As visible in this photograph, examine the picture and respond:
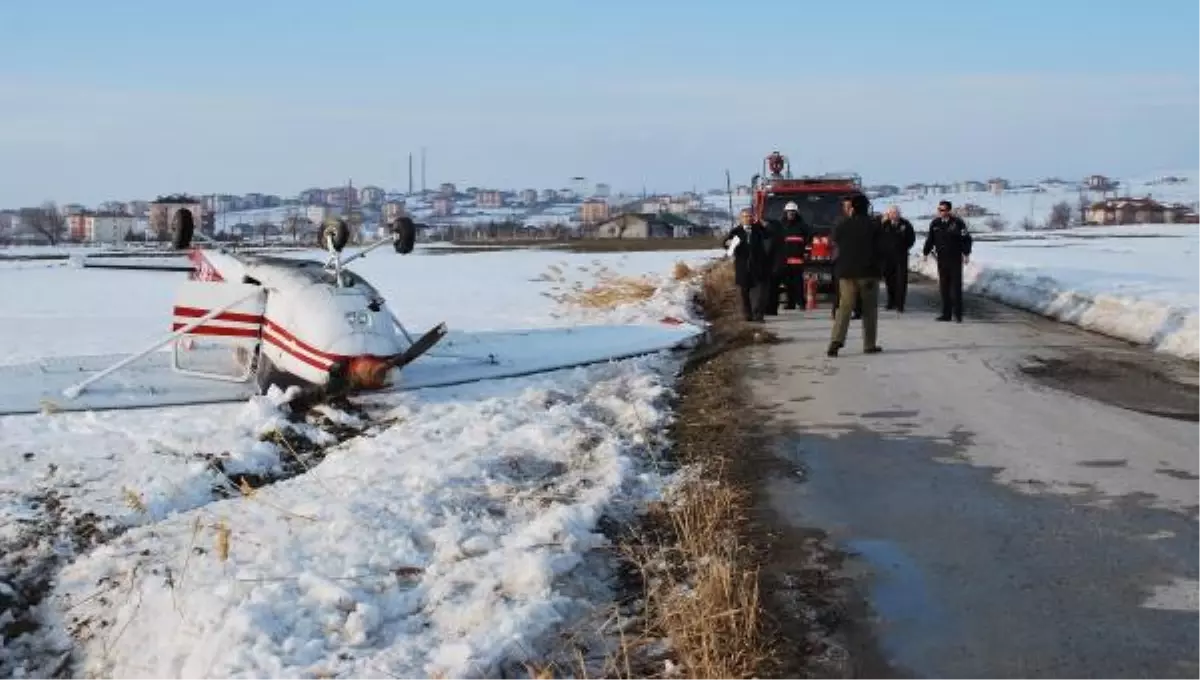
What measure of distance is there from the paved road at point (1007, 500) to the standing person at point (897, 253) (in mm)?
5033

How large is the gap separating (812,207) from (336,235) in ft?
32.0

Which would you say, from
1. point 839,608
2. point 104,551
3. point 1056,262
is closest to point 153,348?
point 104,551

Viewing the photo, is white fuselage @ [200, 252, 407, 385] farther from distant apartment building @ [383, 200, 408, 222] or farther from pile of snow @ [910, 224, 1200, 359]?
pile of snow @ [910, 224, 1200, 359]

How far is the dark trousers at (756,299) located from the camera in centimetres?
1728

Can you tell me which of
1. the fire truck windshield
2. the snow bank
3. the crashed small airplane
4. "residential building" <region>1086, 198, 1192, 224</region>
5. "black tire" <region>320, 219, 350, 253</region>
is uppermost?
"residential building" <region>1086, 198, 1192, 224</region>

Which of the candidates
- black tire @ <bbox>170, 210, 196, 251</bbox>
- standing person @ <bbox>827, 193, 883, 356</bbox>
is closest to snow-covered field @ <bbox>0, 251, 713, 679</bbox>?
standing person @ <bbox>827, 193, 883, 356</bbox>

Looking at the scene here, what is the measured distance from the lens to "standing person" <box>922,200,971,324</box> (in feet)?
53.7

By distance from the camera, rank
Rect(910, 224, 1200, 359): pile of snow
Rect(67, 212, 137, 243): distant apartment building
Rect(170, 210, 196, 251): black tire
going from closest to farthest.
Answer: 1. Rect(170, 210, 196, 251): black tire
2. Rect(910, 224, 1200, 359): pile of snow
3. Rect(67, 212, 137, 243): distant apartment building

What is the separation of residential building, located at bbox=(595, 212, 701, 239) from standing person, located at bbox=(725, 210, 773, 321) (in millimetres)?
106284

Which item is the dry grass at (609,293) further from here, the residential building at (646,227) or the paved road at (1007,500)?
the residential building at (646,227)

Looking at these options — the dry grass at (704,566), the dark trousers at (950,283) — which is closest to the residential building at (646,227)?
the dark trousers at (950,283)

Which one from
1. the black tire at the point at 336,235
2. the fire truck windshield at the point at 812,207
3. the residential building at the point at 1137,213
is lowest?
the black tire at the point at 336,235

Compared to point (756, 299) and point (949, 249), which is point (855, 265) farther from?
point (756, 299)

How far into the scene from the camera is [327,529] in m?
6.45
